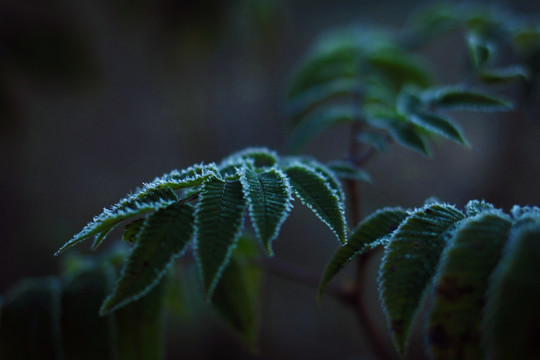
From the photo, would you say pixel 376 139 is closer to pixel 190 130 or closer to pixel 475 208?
pixel 475 208

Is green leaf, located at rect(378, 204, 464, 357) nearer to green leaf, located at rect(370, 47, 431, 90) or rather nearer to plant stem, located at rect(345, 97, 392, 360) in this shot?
plant stem, located at rect(345, 97, 392, 360)

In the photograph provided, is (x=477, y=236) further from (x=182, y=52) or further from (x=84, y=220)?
(x=84, y=220)

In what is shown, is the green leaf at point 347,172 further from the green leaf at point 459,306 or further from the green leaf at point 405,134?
the green leaf at point 459,306

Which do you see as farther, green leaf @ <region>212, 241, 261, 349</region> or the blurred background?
the blurred background

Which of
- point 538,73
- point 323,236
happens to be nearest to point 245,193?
point 538,73

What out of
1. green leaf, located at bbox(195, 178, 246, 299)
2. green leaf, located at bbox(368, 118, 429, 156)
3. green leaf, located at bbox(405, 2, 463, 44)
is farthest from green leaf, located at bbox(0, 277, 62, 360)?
green leaf, located at bbox(405, 2, 463, 44)

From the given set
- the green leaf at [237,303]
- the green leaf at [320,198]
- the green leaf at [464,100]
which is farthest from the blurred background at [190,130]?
the green leaf at [320,198]
